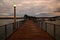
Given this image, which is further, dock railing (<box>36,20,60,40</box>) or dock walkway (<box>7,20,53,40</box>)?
dock walkway (<box>7,20,53,40</box>)

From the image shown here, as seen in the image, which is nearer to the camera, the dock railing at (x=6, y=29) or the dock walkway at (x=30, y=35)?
the dock railing at (x=6, y=29)

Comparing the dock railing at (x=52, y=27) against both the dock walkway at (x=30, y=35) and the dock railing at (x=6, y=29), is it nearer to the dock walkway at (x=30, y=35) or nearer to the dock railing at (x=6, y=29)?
the dock walkway at (x=30, y=35)

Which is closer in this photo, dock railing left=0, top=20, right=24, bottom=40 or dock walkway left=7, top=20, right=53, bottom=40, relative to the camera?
dock railing left=0, top=20, right=24, bottom=40

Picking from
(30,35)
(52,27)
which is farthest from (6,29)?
(52,27)

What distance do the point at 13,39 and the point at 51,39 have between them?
3069mm

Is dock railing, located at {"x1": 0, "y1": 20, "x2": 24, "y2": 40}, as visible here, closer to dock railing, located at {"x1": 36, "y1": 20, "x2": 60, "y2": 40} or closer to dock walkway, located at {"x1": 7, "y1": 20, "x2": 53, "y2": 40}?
dock walkway, located at {"x1": 7, "y1": 20, "x2": 53, "y2": 40}

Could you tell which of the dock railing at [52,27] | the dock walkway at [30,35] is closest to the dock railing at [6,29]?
the dock walkway at [30,35]

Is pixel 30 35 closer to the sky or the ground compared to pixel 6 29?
closer to the ground

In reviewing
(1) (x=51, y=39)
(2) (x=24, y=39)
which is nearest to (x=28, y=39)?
(2) (x=24, y=39)

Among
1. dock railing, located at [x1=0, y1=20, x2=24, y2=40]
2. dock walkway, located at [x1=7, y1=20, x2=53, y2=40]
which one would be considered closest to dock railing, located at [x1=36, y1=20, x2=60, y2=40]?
dock walkway, located at [x1=7, y1=20, x2=53, y2=40]

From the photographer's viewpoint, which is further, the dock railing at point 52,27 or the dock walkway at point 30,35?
the dock walkway at point 30,35

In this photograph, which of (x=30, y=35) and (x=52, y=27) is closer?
(x=30, y=35)

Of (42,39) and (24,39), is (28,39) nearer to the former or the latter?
(24,39)

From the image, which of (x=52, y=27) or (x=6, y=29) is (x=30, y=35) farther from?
(x=52, y=27)
